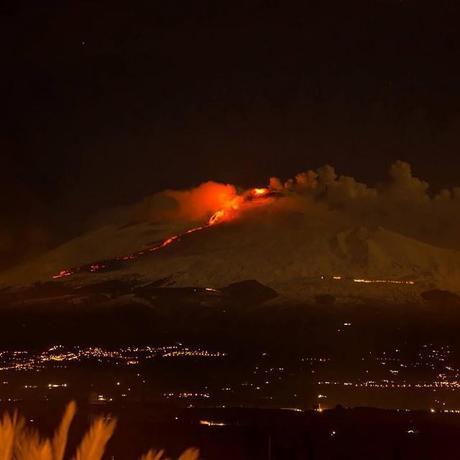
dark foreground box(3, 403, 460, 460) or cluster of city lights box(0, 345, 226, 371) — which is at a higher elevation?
cluster of city lights box(0, 345, 226, 371)

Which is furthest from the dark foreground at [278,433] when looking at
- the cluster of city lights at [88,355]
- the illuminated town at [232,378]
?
the cluster of city lights at [88,355]

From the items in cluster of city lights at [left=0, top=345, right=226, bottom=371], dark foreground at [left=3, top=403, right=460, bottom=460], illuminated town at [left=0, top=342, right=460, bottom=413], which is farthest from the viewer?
cluster of city lights at [left=0, top=345, right=226, bottom=371]

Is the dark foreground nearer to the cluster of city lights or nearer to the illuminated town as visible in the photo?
the illuminated town

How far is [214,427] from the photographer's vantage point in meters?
12.6

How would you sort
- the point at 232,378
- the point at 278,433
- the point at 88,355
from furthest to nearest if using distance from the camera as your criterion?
the point at 88,355, the point at 232,378, the point at 278,433

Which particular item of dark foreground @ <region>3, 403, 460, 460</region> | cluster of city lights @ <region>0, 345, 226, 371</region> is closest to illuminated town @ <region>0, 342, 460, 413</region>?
cluster of city lights @ <region>0, 345, 226, 371</region>

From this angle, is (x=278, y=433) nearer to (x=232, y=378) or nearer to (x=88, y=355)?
(x=232, y=378)

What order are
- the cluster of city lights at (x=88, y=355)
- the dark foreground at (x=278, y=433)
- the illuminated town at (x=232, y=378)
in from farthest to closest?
the cluster of city lights at (x=88, y=355)
the illuminated town at (x=232, y=378)
the dark foreground at (x=278, y=433)

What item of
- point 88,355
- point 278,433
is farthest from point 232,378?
point 278,433

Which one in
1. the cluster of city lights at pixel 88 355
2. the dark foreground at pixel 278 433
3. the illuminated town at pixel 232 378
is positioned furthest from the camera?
the cluster of city lights at pixel 88 355

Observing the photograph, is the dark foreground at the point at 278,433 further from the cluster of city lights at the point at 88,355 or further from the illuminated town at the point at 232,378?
the cluster of city lights at the point at 88,355

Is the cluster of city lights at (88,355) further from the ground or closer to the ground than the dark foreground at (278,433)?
further from the ground

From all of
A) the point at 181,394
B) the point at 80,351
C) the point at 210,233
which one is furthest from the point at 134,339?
the point at 210,233

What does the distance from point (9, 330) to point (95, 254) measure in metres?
21.2
